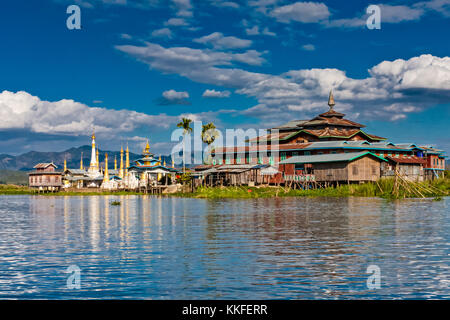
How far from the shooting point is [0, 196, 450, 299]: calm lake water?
1086 centimetres

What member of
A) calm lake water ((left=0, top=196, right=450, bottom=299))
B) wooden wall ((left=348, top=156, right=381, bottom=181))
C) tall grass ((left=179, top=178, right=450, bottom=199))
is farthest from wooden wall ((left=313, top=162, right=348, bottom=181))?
calm lake water ((left=0, top=196, right=450, bottom=299))

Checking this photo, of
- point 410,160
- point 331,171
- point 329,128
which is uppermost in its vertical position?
point 329,128

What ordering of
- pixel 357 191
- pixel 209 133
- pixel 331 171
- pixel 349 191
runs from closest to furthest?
pixel 357 191 < pixel 349 191 < pixel 331 171 < pixel 209 133

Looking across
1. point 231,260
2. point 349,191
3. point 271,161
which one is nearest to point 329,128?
point 271,161

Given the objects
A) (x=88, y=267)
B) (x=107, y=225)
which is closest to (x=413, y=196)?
(x=107, y=225)

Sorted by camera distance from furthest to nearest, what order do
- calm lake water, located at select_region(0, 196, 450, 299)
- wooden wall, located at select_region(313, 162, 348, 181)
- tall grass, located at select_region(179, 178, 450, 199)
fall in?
1. wooden wall, located at select_region(313, 162, 348, 181)
2. tall grass, located at select_region(179, 178, 450, 199)
3. calm lake water, located at select_region(0, 196, 450, 299)

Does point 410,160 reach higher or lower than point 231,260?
higher

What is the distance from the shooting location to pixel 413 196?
4800 cm

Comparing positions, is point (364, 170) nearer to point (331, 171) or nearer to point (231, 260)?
point (331, 171)

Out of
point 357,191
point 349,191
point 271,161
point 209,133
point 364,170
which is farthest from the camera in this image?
point 209,133

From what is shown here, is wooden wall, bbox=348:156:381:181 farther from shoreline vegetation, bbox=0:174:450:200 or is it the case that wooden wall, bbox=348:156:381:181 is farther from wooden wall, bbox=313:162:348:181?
shoreline vegetation, bbox=0:174:450:200

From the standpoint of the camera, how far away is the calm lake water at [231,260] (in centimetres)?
1086

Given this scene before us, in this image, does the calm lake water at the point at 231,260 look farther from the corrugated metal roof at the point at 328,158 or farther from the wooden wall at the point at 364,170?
the corrugated metal roof at the point at 328,158

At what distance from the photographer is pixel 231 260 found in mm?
14453
